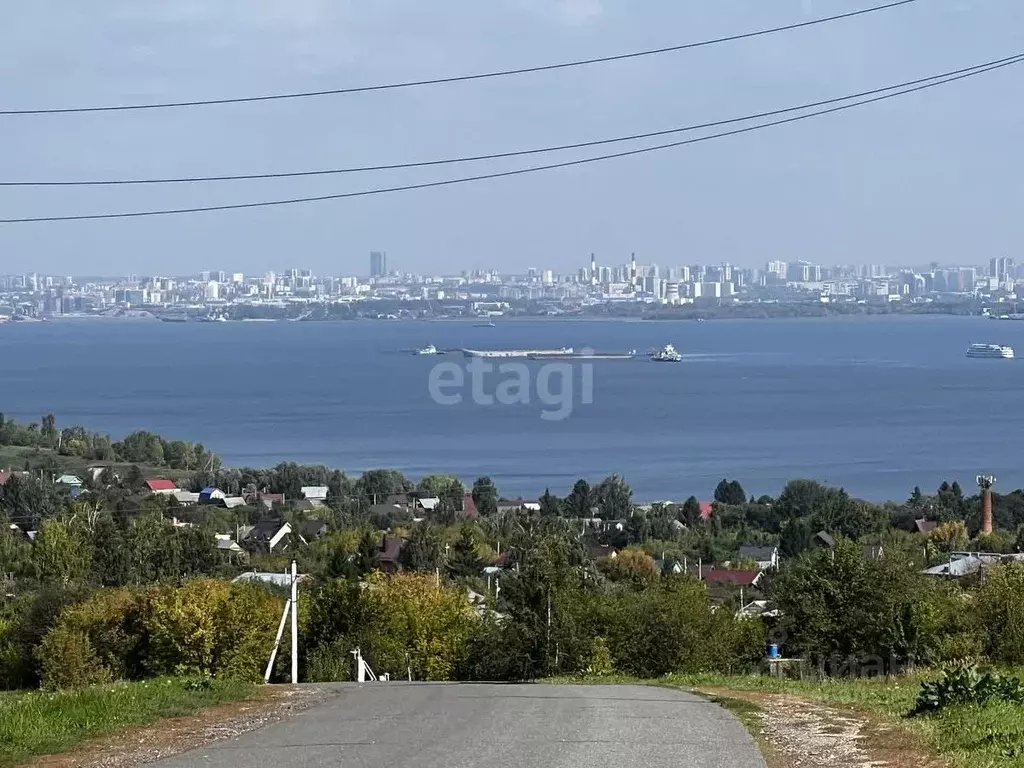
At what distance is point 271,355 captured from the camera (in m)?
148

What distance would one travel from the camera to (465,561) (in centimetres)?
3675

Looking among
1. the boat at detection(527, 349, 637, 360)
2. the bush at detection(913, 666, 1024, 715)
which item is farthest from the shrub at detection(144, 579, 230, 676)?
the boat at detection(527, 349, 637, 360)

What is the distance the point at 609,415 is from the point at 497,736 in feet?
266

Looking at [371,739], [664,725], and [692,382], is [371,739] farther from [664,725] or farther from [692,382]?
[692,382]

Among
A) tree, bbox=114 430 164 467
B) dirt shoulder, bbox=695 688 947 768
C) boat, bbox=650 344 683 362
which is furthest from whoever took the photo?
boat, bbox=650 344 683 362

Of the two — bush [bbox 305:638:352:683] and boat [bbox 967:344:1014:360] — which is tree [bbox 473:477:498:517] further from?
boat [bbox 967:344:1014:360]

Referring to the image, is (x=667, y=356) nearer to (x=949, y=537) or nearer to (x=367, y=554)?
(x=949, y=537)

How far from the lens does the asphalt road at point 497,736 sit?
5395 mm

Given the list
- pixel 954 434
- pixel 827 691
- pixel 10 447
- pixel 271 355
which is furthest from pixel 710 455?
pixel 271 355

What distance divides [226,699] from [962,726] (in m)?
4.23

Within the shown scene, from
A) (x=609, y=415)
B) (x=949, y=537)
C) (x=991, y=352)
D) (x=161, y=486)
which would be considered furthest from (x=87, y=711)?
(x=991, y=352)

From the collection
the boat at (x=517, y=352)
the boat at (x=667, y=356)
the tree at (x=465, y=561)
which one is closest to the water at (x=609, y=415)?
the boat at (x=667, y=356)

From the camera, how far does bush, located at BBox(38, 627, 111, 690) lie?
20172mm

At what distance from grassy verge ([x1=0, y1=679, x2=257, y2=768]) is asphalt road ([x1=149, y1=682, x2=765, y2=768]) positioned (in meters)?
0.60
